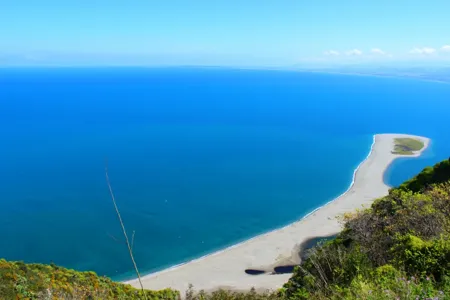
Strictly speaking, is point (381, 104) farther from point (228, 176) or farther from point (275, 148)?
point (228, 176)

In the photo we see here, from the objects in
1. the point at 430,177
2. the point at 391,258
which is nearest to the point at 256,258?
the point at 430,177

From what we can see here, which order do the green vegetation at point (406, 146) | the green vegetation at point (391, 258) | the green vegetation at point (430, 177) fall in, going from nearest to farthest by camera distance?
the green vegetation at point (391, 258), the green vegetation at point (430, 177), the green vegetation at point (406, 146)

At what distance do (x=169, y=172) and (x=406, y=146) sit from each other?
→ 47.7m

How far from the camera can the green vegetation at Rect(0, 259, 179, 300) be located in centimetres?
1388

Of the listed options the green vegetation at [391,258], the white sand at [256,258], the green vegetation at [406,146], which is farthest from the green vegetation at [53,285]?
the green vegetation at [406,146]

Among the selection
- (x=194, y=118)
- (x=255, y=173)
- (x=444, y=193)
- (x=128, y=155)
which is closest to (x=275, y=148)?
(x=255, y=173)

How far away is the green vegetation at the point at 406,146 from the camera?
65.8m

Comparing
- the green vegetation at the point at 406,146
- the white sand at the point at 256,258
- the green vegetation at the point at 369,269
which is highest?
the green vegetation at the point at 369,269

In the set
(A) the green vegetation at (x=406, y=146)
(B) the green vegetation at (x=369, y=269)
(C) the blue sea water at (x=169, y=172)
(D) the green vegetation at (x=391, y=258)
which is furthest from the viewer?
(A) the green vegetation at (x=406, y=146)

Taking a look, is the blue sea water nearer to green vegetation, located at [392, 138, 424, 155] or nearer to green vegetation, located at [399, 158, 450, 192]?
green vegetation, located at [392, 138, 424, 155]

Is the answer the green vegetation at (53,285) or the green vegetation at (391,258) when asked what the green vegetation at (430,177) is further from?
the green vegetation at (53,285)

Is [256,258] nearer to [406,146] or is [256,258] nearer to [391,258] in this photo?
[391,258]

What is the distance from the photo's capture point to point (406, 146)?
69.5 metres

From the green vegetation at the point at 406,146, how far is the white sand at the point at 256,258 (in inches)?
949
